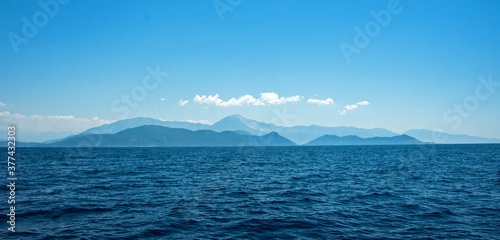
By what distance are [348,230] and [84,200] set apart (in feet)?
72.7

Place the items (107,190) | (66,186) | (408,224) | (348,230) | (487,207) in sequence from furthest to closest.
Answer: (66,186) < (107,190) < (487,207) < (408,224) < (348,230)

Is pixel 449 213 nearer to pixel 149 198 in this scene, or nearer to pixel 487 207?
pixel 487 207

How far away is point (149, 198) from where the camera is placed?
88.3ft

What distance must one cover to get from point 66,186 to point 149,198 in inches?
534

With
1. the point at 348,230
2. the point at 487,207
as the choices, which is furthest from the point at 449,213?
the point at 348,230

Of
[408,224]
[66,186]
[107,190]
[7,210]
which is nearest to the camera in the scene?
[408,224]

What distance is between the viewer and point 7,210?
21297 millimetres

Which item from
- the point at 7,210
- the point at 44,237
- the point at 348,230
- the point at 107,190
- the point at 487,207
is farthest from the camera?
the point at 107,190

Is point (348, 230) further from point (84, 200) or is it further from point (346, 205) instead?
point (84, 200)

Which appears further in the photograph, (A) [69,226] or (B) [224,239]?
(A) [69,226]

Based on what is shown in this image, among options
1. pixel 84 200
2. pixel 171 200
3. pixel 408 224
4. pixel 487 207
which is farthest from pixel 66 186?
pixel 487 207

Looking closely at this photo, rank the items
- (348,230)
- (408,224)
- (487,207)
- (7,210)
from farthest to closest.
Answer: (487,207)
(7,210)
(408,224)
(348,230)

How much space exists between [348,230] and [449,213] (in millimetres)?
9736

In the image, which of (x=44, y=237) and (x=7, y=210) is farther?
(x=7, y=210)
